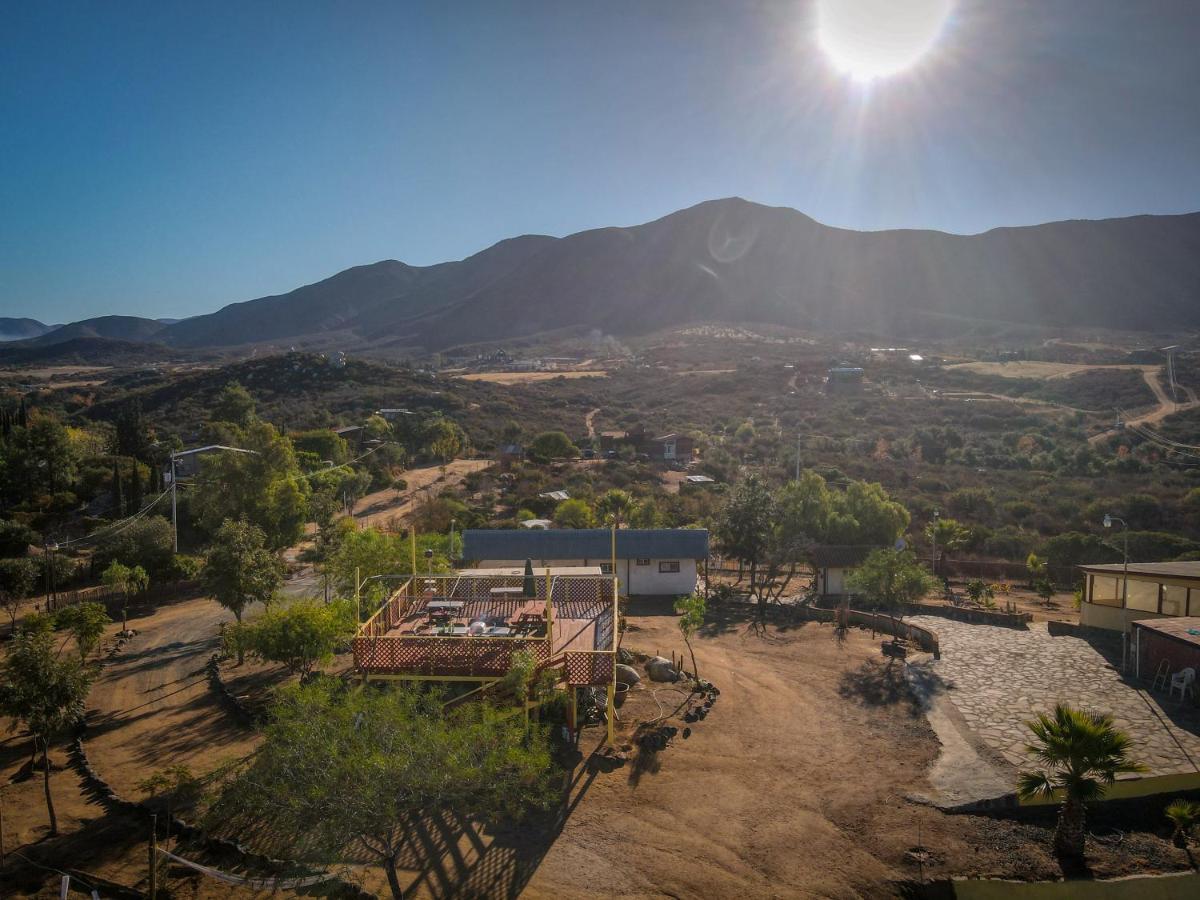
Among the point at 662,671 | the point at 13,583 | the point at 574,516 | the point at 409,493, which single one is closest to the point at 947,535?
the point at 574,516

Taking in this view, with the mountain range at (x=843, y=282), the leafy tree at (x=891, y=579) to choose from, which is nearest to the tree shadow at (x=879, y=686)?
the leafy tree at (x=891, y=579)

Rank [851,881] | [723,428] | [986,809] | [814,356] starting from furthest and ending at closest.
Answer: [814,356]
[723,428]
[986,809]
[851,881]

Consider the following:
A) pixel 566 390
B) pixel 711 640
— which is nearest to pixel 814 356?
pixel 566 390

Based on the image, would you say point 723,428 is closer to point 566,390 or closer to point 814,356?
point 566,390

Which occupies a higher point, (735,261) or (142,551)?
(735,261)

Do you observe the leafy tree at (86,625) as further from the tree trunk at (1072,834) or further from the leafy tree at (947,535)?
the leafy tree at (947,535)

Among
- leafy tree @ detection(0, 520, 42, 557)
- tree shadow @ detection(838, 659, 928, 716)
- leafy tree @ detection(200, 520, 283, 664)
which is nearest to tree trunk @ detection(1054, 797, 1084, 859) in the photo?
tree shadow @ detection(838, 659, 928, 716)

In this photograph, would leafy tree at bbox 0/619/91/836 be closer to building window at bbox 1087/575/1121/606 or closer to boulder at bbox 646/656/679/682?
boulder at bbox 646/656/679/682
